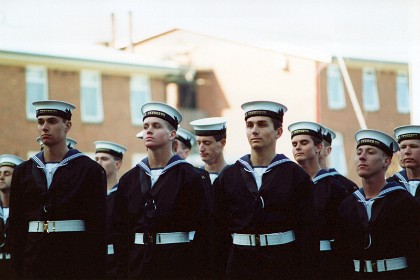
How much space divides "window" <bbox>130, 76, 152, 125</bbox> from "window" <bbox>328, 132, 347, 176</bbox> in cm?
836

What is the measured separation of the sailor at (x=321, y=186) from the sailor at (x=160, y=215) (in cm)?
178

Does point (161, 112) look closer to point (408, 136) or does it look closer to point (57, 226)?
point (57, 226)

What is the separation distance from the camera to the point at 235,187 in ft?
27.0

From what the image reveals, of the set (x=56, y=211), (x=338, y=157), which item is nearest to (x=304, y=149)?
(x=56, y=211)

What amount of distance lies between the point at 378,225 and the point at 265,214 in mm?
1276

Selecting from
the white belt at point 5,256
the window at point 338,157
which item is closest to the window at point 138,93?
the window at point 338,157

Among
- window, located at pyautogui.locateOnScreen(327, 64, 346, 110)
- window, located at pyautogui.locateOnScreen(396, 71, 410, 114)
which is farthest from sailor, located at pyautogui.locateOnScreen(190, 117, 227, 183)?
window, located at pyautogui.locateOnScreen(327, 64, 346, 110)

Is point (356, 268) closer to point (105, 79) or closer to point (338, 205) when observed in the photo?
point (338, 205)

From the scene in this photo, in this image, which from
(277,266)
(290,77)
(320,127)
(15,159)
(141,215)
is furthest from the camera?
(290,77)

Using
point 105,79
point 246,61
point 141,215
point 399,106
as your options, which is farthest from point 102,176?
point 246,61

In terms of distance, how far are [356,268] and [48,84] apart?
2433cm

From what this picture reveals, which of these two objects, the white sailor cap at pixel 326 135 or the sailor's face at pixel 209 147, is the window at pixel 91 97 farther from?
the white sailor cap at pixel 326 135

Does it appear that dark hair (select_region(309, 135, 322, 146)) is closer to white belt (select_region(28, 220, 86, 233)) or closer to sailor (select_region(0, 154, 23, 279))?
white belt (select_region(28, 220, 86, 233))

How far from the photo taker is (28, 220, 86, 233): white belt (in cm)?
842
